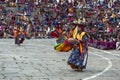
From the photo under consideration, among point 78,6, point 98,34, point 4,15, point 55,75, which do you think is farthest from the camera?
point 78,6

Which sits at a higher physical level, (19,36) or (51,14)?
(19,36)

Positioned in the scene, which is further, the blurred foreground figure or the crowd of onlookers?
the crowd of onlookers

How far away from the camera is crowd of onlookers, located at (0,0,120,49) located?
38.9 meters

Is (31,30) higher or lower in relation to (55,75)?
lower

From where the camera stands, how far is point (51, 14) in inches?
1661

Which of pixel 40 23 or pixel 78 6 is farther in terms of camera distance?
pixel 78 6

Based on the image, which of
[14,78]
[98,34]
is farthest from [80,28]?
[98,34]

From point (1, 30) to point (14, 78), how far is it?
2467cm

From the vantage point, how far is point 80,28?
15672 mm

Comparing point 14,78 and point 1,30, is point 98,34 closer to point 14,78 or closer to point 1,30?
point 1,30

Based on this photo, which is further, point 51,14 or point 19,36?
point 51,14

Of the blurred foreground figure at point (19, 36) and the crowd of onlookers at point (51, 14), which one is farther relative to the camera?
the crowd of onlookers at point (51, 14)

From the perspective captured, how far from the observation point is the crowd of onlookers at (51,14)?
128ft

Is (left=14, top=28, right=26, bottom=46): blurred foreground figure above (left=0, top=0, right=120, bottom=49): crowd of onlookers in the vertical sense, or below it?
above
